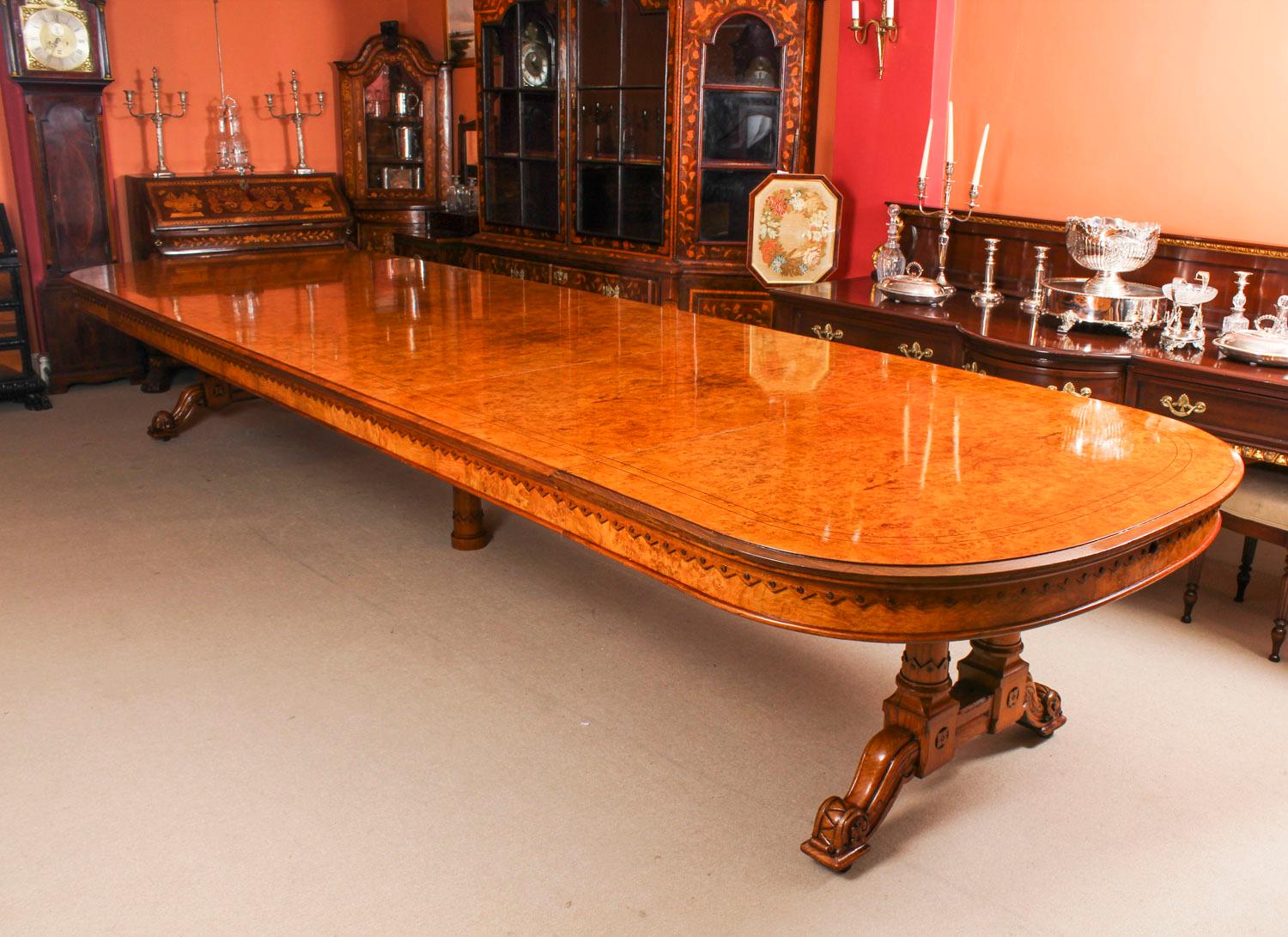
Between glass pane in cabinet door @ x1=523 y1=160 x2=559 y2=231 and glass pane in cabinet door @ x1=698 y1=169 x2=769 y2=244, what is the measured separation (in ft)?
2.80

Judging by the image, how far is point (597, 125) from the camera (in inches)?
207

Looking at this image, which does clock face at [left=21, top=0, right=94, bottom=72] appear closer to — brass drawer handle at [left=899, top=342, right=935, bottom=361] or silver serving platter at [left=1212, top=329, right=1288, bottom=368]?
brass drawer handle at [left=899, top=342, right=935, bottom=361]

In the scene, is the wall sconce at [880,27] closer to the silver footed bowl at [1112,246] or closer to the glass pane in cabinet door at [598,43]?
the glass pane in cabinet door at [598,43]

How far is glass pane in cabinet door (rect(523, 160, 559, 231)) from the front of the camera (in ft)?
18.0

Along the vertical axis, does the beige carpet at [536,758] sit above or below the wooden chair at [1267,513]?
below

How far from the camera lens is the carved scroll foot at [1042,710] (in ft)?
8.44

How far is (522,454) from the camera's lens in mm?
2117

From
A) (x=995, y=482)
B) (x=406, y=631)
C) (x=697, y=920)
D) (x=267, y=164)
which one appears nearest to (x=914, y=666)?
(x=995, y=482)

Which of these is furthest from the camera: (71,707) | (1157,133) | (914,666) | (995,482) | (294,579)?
(1157,133)

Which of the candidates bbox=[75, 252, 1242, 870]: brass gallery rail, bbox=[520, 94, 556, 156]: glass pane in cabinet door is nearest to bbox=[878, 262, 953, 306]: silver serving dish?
bbox=[75, 252, 1242, 870]: brass gallery rail

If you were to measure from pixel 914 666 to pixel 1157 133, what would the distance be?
2.42 meters

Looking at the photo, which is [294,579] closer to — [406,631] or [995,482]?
[406,631]

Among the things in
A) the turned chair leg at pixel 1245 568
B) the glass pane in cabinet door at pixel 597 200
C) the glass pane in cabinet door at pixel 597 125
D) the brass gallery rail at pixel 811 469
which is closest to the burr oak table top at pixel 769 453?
the brass gallery rail at pixel 811 469

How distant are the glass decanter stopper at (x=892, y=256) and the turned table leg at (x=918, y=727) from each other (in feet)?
6.89
